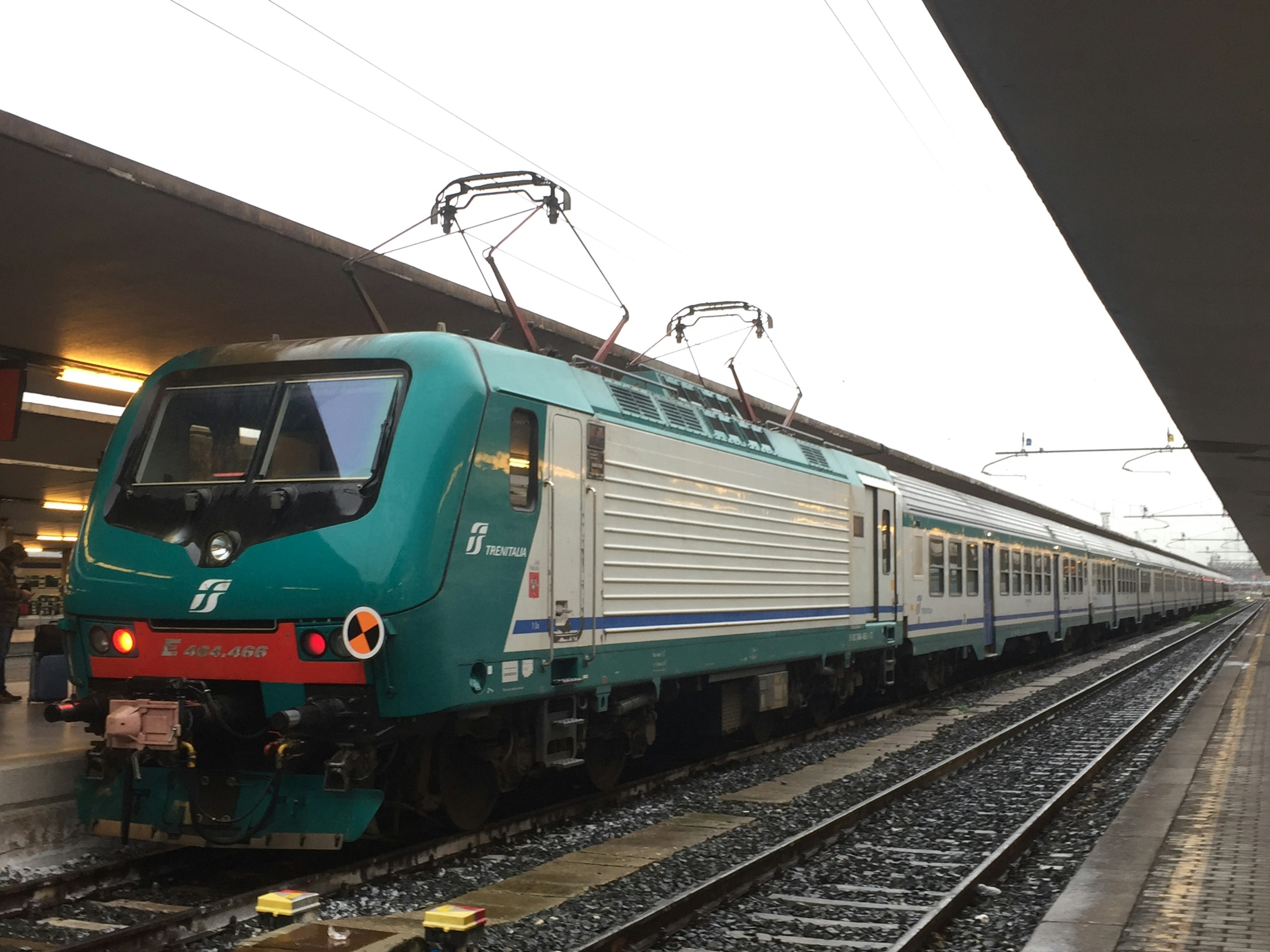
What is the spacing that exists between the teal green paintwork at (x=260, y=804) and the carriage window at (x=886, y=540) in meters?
9.64

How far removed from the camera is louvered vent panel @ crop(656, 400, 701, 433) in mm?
10156

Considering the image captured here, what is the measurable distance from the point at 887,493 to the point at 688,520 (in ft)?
21.0

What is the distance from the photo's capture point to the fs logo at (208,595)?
278 inches

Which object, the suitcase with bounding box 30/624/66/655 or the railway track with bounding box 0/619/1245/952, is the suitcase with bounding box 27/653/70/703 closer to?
the suitcase with bounding box 30/624/66/655

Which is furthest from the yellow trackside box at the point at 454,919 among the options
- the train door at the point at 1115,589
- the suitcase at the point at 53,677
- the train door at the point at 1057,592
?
the train door at the point at 1115,589

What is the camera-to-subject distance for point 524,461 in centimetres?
796

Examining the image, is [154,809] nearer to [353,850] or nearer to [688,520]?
[353,850]

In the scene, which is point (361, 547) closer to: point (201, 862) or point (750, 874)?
point (201, 862)

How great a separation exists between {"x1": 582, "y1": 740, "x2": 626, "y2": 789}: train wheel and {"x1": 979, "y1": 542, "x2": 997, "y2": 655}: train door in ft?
40.7

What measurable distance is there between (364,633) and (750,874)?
2692 mm

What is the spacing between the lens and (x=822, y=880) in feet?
24.9

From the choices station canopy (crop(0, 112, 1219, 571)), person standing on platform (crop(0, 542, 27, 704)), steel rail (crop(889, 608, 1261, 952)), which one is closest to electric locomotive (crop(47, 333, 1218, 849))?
station canopy (crop(0, 112, 1219, 571))

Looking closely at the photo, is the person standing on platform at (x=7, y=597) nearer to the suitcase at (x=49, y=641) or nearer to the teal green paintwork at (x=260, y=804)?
the suitcase at (x=49, y=641)

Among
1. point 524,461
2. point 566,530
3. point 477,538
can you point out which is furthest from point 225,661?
point 566,530
